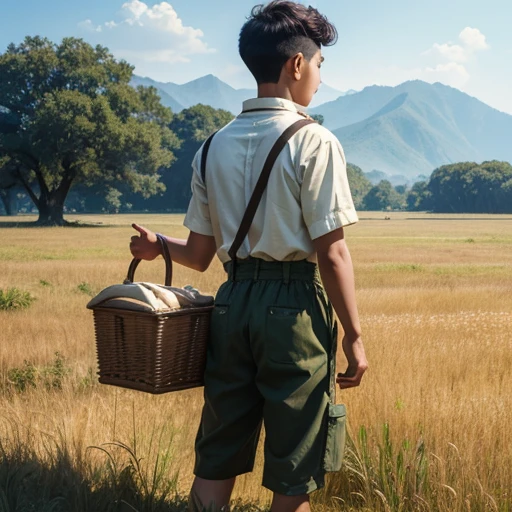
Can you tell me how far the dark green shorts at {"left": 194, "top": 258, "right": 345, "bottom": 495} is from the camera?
2832 millimetres

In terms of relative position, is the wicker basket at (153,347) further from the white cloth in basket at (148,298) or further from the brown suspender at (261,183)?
the brown suspender at (261,183)

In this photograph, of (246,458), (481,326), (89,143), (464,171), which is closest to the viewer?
(246,458)

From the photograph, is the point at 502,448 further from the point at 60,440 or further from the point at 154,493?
the point at 60,440

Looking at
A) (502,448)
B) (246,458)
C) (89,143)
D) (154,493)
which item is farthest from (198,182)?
(89,143)

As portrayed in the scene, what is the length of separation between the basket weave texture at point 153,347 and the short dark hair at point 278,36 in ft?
2.91

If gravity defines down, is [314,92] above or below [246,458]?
above

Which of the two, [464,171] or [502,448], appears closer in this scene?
[502,448]

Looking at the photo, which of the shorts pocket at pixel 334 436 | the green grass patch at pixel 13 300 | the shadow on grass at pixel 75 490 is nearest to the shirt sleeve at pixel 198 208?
the shorts pocket at pixel 334 436

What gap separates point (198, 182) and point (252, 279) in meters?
0.47

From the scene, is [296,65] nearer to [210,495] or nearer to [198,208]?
[198,208]

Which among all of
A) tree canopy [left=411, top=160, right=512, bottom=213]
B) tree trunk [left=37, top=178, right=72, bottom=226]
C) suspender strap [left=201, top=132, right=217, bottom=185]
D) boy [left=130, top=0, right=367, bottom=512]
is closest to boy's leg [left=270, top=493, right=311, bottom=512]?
boy [left=130, top=0, right=367, bottom=512]

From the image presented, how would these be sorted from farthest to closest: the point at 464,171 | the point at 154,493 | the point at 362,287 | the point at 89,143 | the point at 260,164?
the point at 464,171 → the point at 89,143 → the point at 362,287 → the point at 154,493 → the point at 260,164

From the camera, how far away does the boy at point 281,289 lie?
9.20 feet

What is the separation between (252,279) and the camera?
9.62ft
